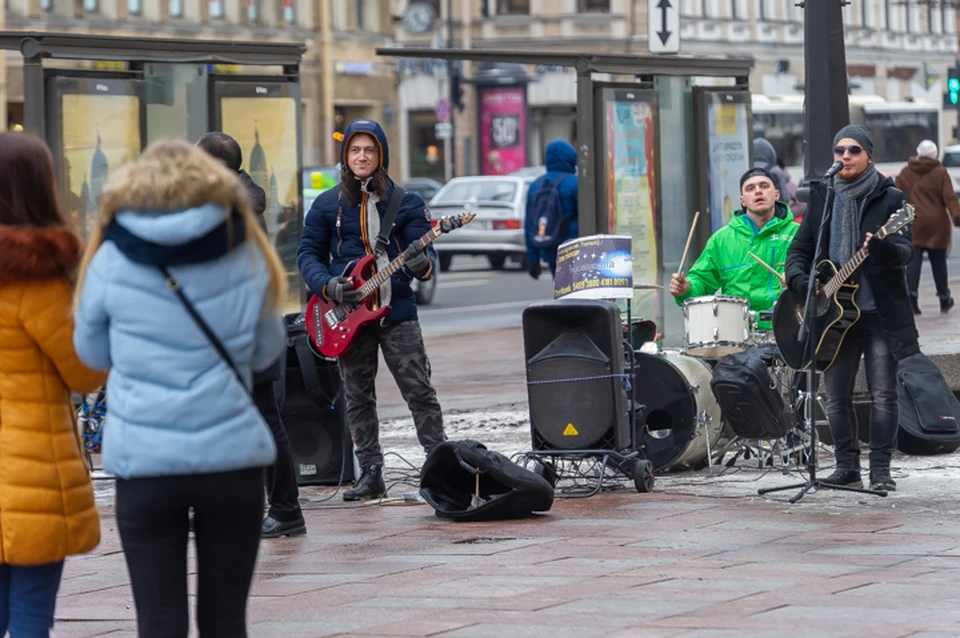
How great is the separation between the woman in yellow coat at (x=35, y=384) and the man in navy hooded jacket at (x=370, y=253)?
4115mm

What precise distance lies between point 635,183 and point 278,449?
26.4 feet

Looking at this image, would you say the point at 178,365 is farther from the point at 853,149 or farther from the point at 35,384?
the point at 853,149

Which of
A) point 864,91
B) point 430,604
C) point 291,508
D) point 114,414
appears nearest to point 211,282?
point 114,414

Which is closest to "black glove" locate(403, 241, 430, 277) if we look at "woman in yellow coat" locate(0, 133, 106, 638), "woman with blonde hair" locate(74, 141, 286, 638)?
"woman in yellow coat" locate(0, 133, 106, 638)

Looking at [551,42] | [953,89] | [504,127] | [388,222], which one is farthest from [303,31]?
[388,222]

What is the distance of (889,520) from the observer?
8.43 meters

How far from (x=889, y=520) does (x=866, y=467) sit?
1880 mm

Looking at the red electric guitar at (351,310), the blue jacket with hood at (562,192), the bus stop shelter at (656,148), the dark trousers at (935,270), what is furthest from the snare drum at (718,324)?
the dark trousers at (935,270)

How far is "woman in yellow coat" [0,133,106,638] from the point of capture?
505 cm

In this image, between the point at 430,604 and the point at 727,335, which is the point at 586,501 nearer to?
the point at 727,335

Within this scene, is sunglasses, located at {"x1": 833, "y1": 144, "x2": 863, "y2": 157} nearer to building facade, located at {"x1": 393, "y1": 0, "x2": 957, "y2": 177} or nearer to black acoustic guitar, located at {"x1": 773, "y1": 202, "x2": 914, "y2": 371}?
black acoustic guitar, located at {"x1": 773, "y1": 202, "x2": 914, "y2": 371}

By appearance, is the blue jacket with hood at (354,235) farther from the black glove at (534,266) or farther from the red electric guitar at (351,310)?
the black glove at (534,266)

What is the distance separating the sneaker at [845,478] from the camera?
945 centimetres

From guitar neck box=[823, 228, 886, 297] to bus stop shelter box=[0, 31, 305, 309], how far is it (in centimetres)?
518
